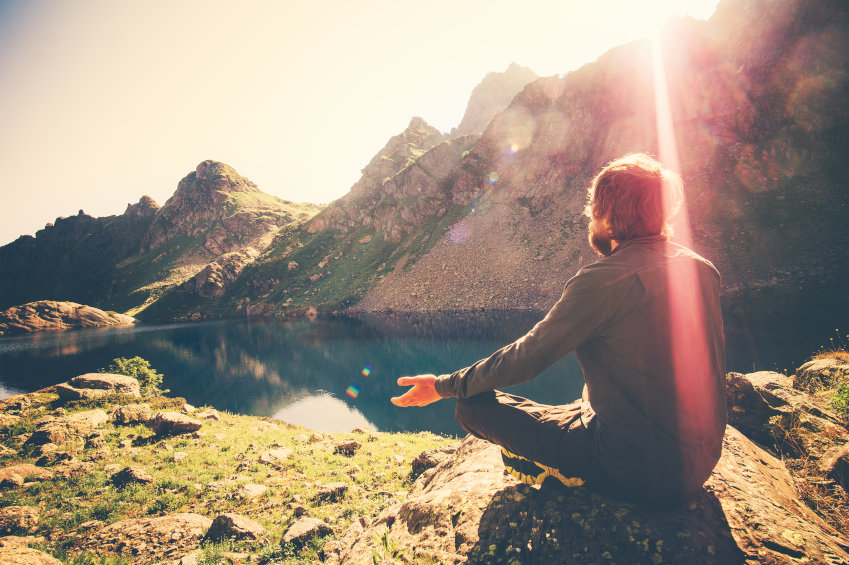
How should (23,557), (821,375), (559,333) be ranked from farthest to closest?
(821,375) < (23,557) < (559,333)

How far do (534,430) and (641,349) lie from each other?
42.0 inches

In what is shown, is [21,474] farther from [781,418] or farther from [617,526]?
[781,418]

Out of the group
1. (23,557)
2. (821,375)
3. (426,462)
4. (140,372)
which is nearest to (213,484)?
(23,557)

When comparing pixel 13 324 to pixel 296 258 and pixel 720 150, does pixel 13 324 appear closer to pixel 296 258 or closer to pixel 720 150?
pixel 296 258

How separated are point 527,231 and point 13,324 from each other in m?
134

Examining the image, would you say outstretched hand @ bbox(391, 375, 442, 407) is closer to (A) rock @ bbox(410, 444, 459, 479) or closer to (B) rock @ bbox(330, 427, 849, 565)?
(B) rock @ bbox(330, 427, 849, 565)

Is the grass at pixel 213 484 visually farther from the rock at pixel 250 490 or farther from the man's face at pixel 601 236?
the man's face at pixel 601 236

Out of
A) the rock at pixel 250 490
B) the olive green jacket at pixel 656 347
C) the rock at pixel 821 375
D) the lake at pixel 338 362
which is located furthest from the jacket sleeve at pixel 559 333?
the lake at pixel 338 362

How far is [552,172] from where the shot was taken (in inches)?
2426

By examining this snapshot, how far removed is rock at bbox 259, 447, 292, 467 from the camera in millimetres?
10203

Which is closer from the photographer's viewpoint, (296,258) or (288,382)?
(288,382)

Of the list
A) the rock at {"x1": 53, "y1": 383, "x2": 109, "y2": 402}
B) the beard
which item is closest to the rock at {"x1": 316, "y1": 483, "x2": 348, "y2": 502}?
the beard

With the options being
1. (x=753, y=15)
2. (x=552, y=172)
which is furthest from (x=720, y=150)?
(x=552, y=172)

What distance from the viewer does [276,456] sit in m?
10.7
